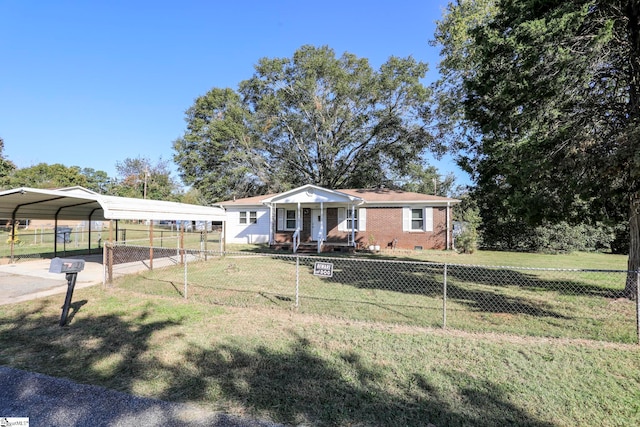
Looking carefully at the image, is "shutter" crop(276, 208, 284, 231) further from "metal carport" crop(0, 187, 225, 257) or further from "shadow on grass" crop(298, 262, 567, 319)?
"shadow on grass" crop(298, 262, 567, 319)

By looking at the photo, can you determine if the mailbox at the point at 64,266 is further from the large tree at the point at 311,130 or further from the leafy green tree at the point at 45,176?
the leafy green tree at the point at 45,176

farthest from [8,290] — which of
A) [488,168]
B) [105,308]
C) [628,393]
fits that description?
[488,168]

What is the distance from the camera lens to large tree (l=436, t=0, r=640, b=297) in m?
6.28

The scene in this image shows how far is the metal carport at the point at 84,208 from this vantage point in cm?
1002

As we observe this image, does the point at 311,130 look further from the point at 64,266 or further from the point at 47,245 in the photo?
the point at 64,266

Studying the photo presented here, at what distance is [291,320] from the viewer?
5707 millimetres

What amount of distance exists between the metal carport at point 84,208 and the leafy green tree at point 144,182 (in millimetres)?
36100

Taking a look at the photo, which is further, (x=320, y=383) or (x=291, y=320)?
(x=291, y=320)

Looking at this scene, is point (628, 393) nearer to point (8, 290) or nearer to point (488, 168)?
point (488, 168)

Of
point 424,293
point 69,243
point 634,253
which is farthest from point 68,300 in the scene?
point 69,243

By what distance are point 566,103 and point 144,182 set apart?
5906cm

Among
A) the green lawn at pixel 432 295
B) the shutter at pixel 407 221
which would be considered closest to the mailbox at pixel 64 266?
the green lawn at pixel 432 295

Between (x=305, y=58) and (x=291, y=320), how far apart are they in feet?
85.7

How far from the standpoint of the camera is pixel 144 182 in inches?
2175
